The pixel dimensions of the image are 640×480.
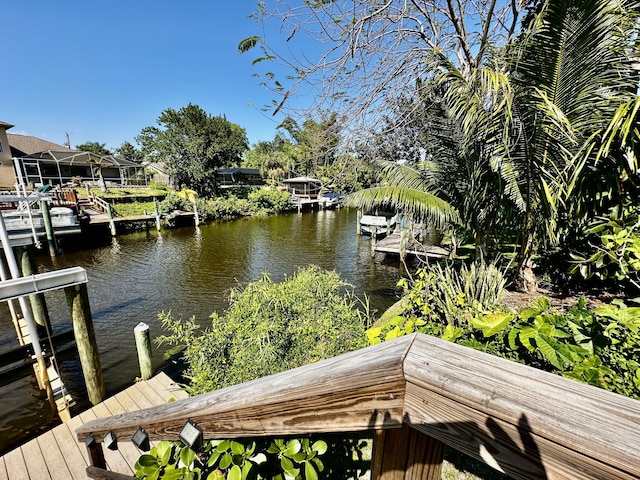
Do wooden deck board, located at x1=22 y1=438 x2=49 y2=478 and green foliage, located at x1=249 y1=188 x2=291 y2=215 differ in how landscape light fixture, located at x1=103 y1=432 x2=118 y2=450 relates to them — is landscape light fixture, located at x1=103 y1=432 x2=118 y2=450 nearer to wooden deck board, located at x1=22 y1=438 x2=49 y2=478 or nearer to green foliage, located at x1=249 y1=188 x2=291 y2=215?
wooden deck board, located at x1=22 y1=438 x2=49 y2=478

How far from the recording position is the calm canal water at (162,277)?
5.61 m

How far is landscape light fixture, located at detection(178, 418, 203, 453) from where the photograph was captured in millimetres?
945

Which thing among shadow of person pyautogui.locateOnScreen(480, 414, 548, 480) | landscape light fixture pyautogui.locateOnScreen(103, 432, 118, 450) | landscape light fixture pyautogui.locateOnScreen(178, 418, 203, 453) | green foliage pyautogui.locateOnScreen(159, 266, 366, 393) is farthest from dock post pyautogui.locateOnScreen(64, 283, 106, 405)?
shadow of person pyautogui.locateOnScreen(480, 414, 548, 480)

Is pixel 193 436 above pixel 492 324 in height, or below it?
above

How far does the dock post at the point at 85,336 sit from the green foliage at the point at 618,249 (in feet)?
21.8

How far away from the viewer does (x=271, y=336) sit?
3619 millimetres

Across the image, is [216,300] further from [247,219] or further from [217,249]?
[247,219]

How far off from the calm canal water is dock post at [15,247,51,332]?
1095 mm

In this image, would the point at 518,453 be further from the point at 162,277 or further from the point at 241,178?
the point at 241,178

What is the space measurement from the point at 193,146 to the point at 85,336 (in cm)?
2511

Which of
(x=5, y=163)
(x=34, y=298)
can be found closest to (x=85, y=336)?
(x=34, y=298)

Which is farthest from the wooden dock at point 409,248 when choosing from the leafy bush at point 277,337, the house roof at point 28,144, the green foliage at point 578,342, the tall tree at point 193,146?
the house roof at point 28,144

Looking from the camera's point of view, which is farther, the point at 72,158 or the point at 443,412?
the point at 72,158

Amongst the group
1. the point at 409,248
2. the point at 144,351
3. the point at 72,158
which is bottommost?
the point at 409,248
